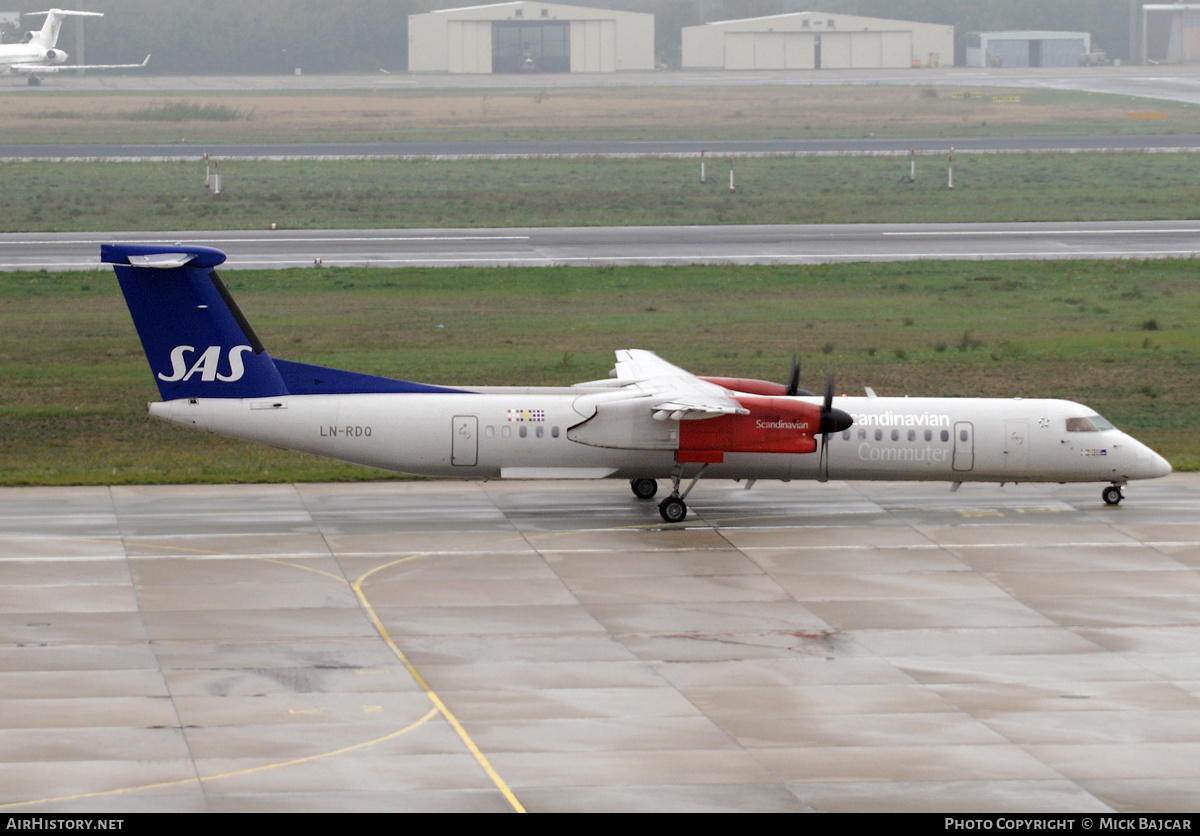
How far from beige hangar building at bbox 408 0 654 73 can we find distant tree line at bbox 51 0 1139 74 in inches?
449

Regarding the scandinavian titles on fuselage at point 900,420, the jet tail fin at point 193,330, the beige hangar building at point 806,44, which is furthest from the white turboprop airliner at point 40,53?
the scandinavian titles on fuselage at point 900,420

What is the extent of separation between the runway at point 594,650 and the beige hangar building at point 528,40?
128637 millimetres

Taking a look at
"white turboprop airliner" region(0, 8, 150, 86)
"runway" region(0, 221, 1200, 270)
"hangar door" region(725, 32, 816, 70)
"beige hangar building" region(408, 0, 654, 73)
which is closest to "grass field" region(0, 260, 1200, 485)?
"runway" region(0, 221, 1200, 270)

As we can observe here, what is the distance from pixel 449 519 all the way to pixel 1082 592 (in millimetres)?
13020

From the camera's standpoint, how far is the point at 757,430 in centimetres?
3014

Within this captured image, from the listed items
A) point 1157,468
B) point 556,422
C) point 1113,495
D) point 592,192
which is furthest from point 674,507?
point 592,192

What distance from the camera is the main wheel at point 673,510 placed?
30.7 meters

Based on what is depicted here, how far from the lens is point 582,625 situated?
78.3 feet

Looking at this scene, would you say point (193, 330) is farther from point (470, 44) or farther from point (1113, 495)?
point (470, 44)

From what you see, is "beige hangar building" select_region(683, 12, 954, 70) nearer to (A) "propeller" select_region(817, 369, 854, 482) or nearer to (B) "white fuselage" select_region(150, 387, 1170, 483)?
(B) "white fuselage" select_region(150, 387, 1170, 483)

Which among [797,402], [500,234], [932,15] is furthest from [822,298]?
[932,15]

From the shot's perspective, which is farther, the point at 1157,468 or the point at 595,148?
the point at 595,148

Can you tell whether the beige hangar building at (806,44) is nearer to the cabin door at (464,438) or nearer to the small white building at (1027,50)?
the small white building at (1027,50)

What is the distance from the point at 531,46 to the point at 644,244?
324 feet
